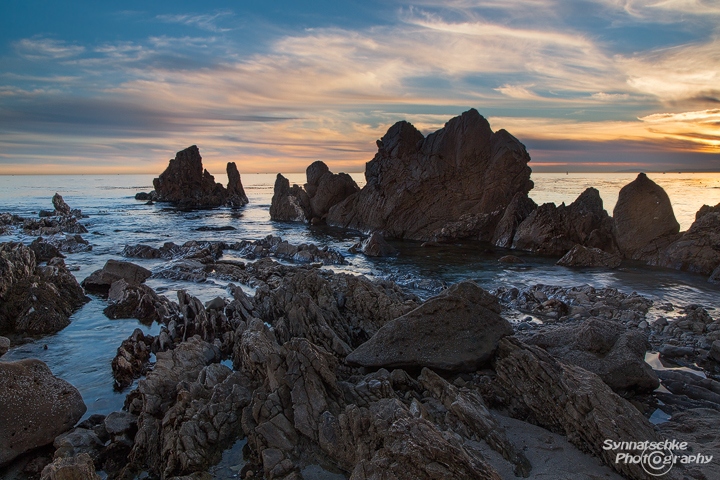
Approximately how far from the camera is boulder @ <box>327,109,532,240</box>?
41.8 meters

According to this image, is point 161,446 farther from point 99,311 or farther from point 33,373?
point 99,311

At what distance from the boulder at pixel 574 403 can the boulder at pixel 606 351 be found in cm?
168

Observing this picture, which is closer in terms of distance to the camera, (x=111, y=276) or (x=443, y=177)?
(x=111, y=276)

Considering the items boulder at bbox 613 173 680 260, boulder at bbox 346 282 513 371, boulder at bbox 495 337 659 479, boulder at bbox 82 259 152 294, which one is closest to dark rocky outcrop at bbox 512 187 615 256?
boulder at bbox 613 173 680 260

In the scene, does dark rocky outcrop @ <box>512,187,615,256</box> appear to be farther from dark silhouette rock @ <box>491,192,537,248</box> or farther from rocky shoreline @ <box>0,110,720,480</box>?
rocky shoreline @ <box>0,110,720,480</box>

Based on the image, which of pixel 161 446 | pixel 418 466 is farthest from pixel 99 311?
pixel 418 466

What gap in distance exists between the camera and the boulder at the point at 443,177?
41.8m

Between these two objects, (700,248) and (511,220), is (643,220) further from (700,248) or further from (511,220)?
(511,220)

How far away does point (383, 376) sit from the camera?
341 inches

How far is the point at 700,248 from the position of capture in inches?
995

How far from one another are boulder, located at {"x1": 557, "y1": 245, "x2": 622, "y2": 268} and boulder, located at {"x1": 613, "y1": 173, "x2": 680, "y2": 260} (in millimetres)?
2770

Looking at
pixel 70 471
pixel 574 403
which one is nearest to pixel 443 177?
pixel 574 403

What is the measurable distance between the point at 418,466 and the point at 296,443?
2.53m

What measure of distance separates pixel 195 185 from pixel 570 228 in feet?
242
